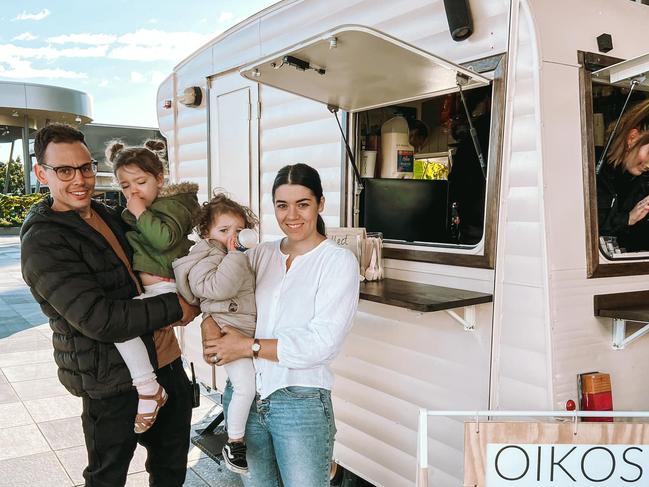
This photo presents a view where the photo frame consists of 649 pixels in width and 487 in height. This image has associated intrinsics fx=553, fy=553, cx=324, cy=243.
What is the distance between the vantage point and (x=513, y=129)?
6.90ft

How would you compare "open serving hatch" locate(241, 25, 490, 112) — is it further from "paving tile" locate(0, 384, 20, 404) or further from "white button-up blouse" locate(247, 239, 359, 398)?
"paving tile" locate(0, 384, 20, 404)

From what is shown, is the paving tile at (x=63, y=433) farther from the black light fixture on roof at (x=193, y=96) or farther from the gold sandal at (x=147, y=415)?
the black light fixture on roof at (x=193, y=96)

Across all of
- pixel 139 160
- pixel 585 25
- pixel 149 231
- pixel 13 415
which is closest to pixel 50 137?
pixel 139 160

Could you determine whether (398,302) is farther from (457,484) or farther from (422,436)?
(457,484)

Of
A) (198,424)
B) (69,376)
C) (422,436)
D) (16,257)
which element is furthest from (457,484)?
(16,257)

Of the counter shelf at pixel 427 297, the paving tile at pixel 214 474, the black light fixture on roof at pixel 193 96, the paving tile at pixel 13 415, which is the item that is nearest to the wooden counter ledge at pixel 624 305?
the counter shelf at pixel 427 297

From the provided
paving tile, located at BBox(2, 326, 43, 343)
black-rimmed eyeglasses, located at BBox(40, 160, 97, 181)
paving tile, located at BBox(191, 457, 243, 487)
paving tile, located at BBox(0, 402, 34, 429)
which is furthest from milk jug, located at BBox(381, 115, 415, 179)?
paving tile, located at BBox(2, 326, 43, 343)

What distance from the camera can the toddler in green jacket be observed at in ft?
6.91

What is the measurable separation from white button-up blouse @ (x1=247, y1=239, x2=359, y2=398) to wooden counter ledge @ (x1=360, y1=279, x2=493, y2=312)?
315 millimetres

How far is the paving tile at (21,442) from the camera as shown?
12.1ft

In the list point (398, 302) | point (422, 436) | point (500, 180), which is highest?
point (500, 180)

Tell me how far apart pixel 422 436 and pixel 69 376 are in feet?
4.29

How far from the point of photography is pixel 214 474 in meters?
3.48

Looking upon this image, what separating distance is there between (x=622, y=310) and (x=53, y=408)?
4.24 m
